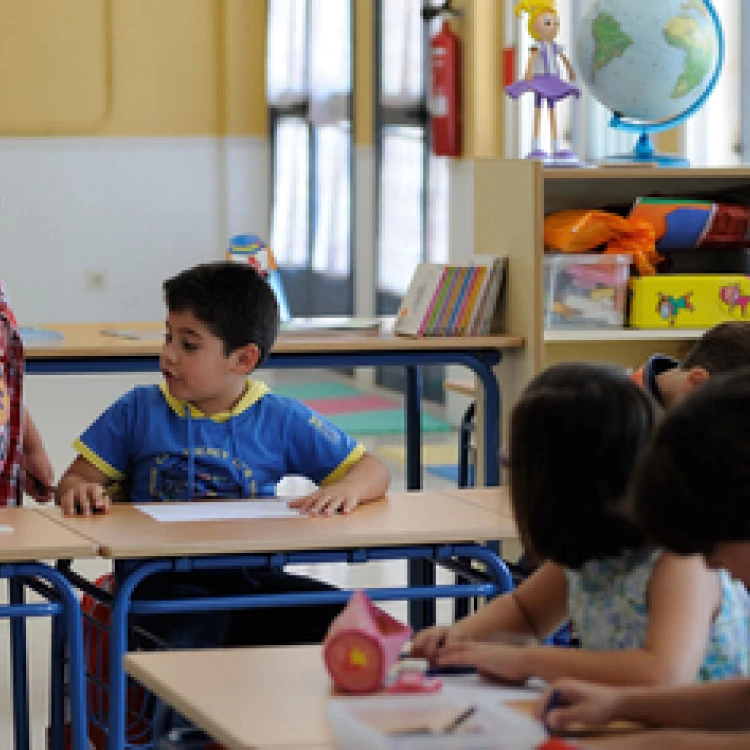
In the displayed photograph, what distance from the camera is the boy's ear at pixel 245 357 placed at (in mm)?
2816

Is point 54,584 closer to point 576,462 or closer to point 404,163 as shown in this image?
point 576,462

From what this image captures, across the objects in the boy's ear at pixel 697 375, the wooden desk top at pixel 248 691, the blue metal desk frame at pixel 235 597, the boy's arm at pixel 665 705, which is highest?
the boy's ear at pixel 697 375

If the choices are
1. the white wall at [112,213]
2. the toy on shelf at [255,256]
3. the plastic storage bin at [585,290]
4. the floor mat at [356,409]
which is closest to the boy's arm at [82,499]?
the toy on shelf at [255,256]

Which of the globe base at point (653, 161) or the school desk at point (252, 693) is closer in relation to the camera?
the school desk at point (252, 693)

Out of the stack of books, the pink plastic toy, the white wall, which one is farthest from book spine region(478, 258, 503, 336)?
the white wall

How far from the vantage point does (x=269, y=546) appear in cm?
235

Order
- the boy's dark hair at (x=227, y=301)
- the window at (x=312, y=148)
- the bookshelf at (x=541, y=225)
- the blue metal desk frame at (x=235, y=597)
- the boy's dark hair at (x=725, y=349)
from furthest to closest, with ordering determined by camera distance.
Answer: the window at (x=312, y=148) → the bookshelf at (x=541, y=225) → the boy's dark hair at (x=227, y=301) → the blue metal desk frame at (x=235, y=597) → the boy's dark hair at (x=725, y=349)

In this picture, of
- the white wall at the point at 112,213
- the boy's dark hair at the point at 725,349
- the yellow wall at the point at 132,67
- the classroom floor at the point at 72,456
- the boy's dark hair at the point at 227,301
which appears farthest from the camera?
the white wall at the point at 112,213

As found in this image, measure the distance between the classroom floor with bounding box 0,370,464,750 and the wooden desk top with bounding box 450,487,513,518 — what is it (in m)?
1.06

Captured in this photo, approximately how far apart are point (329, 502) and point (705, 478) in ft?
4.92

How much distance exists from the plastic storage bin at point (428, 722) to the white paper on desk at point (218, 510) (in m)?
1.14

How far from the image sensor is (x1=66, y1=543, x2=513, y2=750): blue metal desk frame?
236cm

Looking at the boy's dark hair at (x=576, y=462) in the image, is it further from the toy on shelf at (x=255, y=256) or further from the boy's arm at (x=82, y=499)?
the toy on shelf at (x=255, y=256)

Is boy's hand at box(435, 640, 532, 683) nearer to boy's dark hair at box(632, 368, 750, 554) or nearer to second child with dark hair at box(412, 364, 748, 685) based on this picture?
second child with dark hair at box(412, 364, 748, 685)
